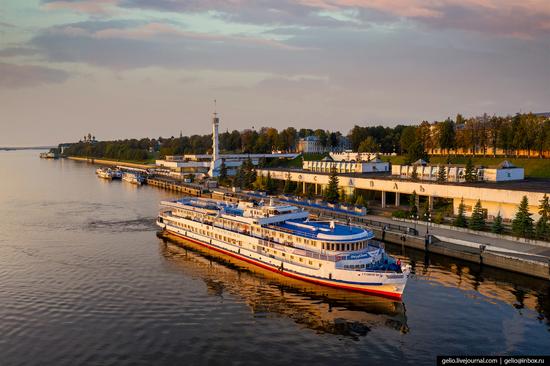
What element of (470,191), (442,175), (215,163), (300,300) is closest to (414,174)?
(442,175)

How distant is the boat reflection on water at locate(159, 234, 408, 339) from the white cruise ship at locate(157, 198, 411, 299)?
1114 millimetres

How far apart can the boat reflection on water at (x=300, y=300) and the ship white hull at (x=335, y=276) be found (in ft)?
1.93

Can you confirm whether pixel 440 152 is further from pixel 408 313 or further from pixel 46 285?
pixel 46 285

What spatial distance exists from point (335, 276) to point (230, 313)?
37.0 feet

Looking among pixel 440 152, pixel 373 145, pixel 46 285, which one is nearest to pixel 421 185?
pixel 46 285

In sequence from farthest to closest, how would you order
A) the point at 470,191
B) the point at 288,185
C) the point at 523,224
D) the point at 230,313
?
the point at 288,185 → the point at 470,191 → the point at 523,224 → the point at 230,313

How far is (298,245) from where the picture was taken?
161 ft

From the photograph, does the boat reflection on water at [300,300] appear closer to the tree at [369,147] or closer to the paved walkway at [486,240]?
the paved walkway at [486,240]

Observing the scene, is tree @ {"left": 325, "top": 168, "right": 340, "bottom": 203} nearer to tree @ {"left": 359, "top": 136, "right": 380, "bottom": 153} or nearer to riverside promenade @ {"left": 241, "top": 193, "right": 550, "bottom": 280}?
riverside promenade @ {"left": 241, "top": 193, "right": 550, "bottom": 280}

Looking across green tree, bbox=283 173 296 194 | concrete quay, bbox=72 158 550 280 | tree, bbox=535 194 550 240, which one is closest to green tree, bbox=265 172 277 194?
green tree, bbox=283 173 296 194

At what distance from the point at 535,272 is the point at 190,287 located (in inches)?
1345

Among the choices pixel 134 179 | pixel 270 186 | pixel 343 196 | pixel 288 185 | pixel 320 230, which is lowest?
A: pixel 134 179

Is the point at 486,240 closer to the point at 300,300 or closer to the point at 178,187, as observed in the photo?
the point at 300,300

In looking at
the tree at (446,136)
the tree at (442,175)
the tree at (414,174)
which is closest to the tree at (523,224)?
the tree at (442,175)
